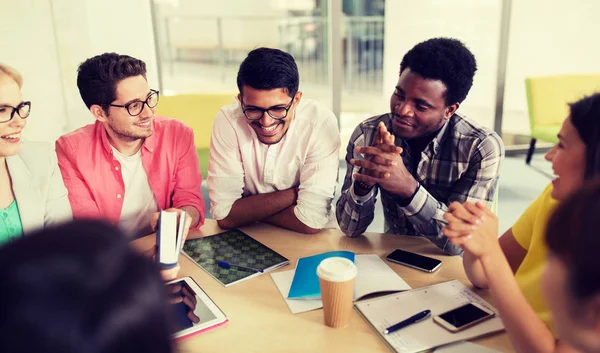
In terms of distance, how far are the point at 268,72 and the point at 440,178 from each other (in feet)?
2.41

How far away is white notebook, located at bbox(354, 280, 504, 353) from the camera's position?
105cm

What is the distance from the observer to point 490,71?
4.71 metres

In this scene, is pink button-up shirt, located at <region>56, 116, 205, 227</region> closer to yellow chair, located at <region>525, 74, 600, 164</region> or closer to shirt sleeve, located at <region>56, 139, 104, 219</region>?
shirt sleeve, located at <region>56, 139, 104, 219</region>

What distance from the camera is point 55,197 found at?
1.53 meters

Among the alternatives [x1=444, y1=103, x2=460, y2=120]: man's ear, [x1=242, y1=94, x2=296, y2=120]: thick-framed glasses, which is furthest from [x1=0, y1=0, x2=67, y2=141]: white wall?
[x1=444, y1=103, x2=460, y2=120]: man's ear

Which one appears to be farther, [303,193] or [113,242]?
[303,193]

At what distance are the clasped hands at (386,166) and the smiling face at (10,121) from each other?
3.36 ft

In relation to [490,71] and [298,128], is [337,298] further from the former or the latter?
[490,71]

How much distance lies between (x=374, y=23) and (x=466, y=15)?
34.8 inches

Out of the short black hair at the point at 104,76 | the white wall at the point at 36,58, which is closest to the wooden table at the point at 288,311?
the short black hair at the point at 104,76

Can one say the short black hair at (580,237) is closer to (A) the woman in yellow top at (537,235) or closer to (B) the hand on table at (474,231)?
(A) the woman in yellow top at (537,235)

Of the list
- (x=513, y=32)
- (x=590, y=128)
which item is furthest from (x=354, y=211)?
(x=513, y=32)

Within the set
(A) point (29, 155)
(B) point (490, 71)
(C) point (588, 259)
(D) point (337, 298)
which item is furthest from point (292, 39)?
(C) point (588, 259)

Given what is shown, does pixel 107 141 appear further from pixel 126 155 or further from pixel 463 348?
pixel 463 348
